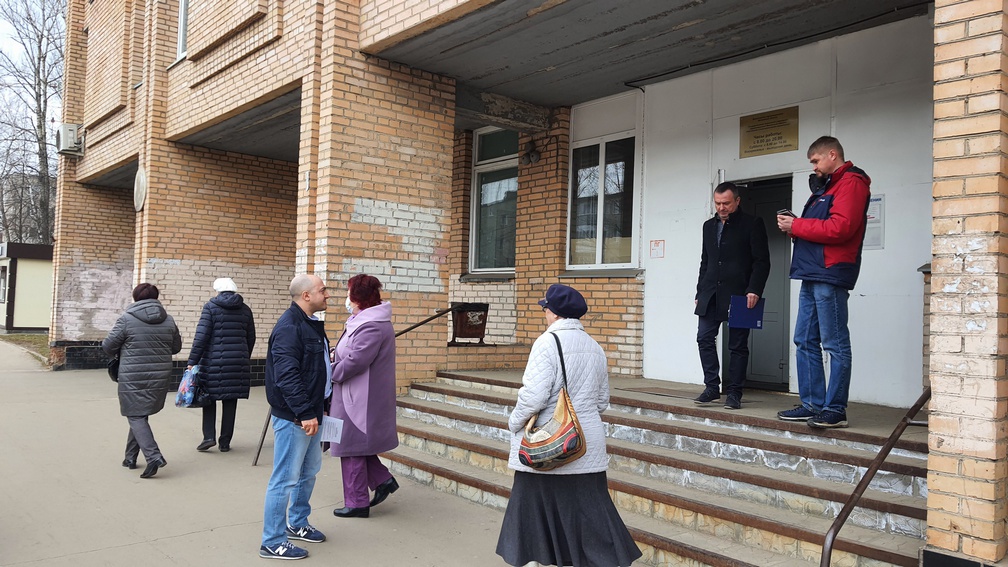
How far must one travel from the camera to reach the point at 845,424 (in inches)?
184

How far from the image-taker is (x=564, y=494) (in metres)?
3.59

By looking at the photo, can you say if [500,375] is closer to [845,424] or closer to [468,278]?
[468,278]

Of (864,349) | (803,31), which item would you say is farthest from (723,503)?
(803,31)

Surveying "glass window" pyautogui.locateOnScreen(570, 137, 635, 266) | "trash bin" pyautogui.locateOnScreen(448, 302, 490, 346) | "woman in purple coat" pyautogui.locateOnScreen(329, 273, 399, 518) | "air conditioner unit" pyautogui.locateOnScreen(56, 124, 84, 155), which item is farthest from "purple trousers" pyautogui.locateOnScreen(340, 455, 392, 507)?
"air conditioner unit" pyautogui.locateOnScreen(56, 124, 84, 155)

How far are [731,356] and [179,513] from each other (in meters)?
4.32

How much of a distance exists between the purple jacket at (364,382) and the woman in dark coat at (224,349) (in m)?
2.62

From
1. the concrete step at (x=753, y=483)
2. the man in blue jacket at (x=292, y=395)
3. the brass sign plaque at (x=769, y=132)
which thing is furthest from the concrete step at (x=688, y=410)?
the man in blue jacket at (x=292, y=395)

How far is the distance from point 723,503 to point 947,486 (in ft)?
4.36

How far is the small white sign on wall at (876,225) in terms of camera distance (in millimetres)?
6031

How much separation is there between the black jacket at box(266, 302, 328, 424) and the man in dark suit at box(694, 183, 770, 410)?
297 cm

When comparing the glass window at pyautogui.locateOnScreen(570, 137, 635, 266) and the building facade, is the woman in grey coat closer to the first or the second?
the building facade

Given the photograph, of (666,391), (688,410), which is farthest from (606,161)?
(688,410)

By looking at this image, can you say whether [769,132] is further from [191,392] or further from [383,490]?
[191,392]

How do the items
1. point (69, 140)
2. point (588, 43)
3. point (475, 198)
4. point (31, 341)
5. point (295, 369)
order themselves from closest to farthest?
1. point (295, 369)
2. point (588, 43)
3. point (475, 198)
4. point (69, 140)
5. point (31, 341)
